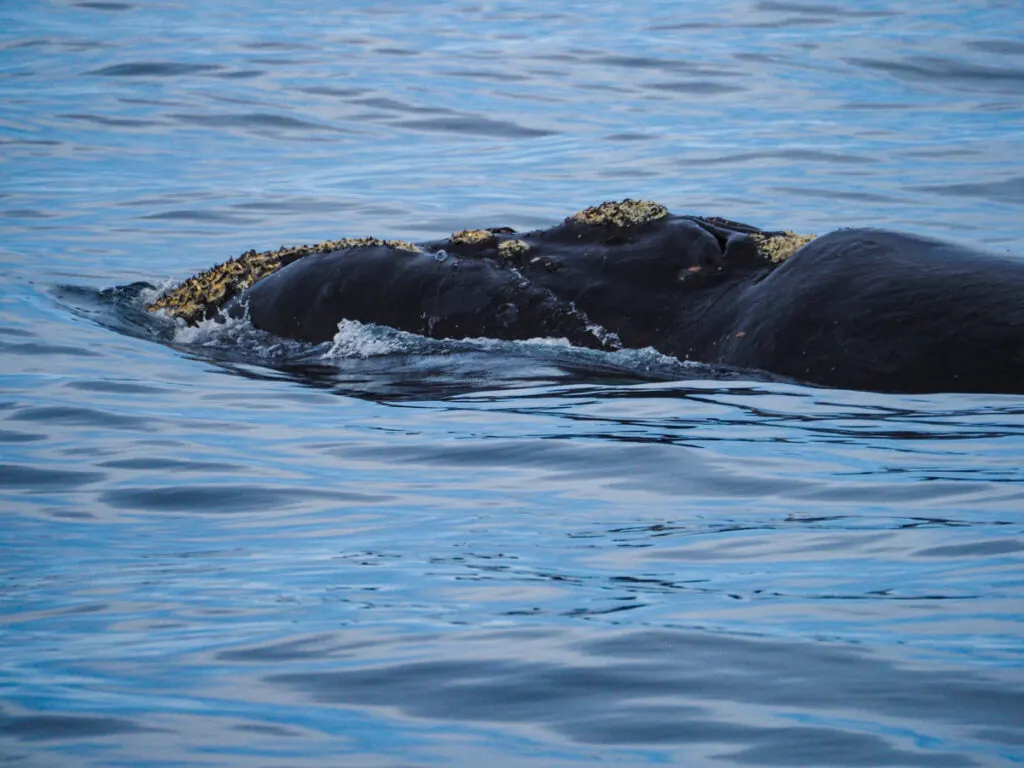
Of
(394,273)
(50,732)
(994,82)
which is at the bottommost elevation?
(50,732)

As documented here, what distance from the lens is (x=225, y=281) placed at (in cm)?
1106

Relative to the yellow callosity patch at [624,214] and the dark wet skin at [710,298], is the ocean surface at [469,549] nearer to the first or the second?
the dark wet skin at [710,298]

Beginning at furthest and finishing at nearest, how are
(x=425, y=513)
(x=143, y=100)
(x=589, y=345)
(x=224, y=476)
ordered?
(x=143, y=100)
(x=589, y=345)
(x=224, y=476)
(x=425, y=513)

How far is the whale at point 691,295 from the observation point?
7.94m

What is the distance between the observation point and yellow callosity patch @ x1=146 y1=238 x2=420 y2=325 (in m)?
10.9

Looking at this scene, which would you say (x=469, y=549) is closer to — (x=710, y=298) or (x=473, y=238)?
(x=710, y=298)

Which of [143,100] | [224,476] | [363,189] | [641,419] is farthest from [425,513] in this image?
[143,100]

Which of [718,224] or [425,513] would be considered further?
[718,224]

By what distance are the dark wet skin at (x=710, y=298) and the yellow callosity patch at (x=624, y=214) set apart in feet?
0.13

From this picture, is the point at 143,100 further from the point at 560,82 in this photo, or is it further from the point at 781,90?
the point at 781,90

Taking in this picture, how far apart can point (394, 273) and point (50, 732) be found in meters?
6.02

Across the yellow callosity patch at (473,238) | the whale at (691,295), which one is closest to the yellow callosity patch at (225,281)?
the whale at (691,295)

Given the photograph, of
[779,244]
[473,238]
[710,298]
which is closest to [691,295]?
[710,298]

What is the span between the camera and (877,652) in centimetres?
448
